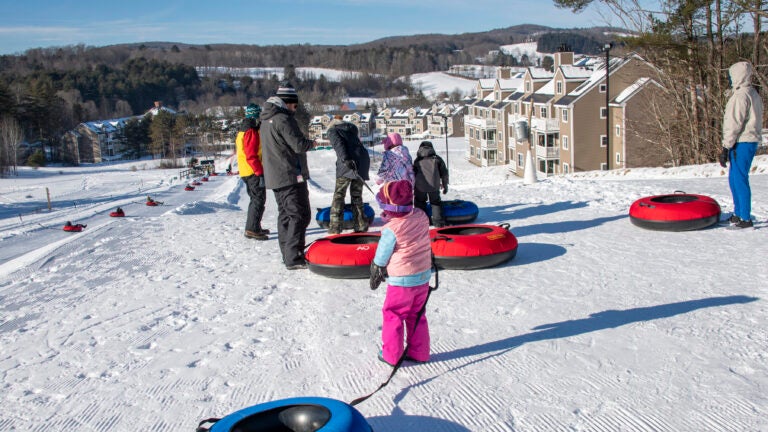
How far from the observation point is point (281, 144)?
7.00 meters

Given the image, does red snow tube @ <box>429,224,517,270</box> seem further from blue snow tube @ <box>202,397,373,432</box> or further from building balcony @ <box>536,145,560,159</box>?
building balcony @ <box>536,145,560,159</box>

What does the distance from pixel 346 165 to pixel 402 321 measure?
4.27 metres

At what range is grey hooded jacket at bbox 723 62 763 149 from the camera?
735cm

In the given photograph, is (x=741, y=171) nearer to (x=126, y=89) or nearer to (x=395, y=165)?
(x=395, y=165)

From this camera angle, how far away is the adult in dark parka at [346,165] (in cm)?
806

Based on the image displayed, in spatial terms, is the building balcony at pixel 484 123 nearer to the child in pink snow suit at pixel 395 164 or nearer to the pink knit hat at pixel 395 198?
the child in pink snow suit at pixel 395 164

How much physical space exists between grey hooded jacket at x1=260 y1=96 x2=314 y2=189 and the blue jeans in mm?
5565

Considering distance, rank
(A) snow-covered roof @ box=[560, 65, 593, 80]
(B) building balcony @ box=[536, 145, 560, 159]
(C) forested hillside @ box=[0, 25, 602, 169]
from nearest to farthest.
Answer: (A) snow-covered roof @ box=[560, 65, 593, 80], (B) building balcony @ box=[536, 145, 560, 159], (C) forested hillside @ box=[0, 25, 602, 169]

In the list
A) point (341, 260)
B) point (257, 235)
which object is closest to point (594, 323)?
point (341, 260)

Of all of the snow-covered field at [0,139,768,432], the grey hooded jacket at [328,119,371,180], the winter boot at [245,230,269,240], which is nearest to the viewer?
the snow-covered field at [0,139,768,432]

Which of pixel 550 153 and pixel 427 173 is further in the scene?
pixel 550 153

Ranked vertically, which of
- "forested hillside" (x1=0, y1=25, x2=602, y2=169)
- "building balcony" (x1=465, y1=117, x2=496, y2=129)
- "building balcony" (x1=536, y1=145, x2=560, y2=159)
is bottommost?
"building balcony" (x1=536, y1=145, x2=560, y2=159)

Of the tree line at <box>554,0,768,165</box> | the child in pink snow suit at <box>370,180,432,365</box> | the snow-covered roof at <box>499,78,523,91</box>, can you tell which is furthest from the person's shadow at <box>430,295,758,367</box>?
the snow-covered roof at <box>499,78,523,91</box>

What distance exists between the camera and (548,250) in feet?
25.0
